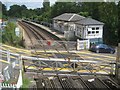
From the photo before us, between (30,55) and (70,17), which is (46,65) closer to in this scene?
(30,55)

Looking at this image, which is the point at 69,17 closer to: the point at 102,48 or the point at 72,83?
the point at 102,48

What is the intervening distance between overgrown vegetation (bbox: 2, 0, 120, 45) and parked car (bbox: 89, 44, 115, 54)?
0.05 metres

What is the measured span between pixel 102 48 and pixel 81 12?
1.21 feet

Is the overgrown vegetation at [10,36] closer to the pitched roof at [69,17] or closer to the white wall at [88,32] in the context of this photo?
the pitched roof at [69,17]

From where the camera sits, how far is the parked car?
6.84 ft

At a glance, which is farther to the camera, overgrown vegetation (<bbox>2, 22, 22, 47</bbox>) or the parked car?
the parked car

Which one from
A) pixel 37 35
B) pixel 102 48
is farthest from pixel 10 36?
pixel 102 48

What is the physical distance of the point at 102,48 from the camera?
2105mm

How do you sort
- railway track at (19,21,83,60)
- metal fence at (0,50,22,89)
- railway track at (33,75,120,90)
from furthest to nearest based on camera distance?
railway track at (19,21,83,60), railway track at (33,75,120,90), metal fence at (0,50,22,89)

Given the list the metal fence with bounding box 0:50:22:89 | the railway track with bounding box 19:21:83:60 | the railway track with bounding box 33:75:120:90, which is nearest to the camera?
the metal fence with bounding box 0:50:22:89

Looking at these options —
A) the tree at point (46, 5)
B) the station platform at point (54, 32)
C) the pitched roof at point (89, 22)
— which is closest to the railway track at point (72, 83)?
the station platform at point (54, 32)

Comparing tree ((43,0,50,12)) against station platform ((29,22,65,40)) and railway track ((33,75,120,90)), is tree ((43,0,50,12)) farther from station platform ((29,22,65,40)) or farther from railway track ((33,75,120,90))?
railway track ((33,75,120,90))

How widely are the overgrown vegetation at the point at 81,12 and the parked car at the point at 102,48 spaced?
0.05 metres

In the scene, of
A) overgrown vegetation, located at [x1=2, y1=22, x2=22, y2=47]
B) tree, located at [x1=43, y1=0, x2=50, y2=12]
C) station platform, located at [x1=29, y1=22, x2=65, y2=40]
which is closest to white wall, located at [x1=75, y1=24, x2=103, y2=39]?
station platform, located at [x1=29, y1=22, x2=65, y2=40]
